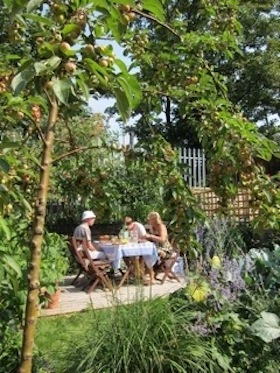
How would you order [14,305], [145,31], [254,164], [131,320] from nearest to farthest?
[254,164] < [145,31] < [14,305] < [131,320]

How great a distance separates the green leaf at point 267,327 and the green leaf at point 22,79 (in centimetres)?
194

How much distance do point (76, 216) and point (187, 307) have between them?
709 centimetres

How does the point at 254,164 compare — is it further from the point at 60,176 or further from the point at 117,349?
the point at 117,349

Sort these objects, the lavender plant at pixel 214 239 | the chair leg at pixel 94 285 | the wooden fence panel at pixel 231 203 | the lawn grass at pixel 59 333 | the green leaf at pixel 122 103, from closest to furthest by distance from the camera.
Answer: the green leaf at pixel 122 103 → the wooden fence panel at pixel 231 203 → the lawn grass at pixel 59 333 → the lavender plant at pixel 214 239 → the chair leg at pixel 94 285

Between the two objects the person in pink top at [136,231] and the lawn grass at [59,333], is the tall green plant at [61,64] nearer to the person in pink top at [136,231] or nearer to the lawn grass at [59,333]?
the lawn grass at [59,333]

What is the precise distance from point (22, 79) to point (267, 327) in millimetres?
1968

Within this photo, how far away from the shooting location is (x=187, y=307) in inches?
114

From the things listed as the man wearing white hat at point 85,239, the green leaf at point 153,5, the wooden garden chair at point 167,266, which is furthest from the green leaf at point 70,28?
the wooden garden chair at point 167,266

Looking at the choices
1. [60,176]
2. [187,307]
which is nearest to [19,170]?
[60,176]

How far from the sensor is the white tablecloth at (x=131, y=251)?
7082 millimetres

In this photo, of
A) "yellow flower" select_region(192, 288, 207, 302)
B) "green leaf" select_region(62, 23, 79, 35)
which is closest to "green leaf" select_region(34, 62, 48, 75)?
"green leaf" select_region(62, 23, 79, 35)

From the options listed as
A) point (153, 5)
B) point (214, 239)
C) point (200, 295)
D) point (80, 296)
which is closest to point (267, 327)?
point (200, 295)

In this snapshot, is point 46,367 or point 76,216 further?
point 76,216

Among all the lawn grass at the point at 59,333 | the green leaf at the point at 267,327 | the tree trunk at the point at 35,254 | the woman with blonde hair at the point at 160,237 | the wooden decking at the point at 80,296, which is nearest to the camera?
the tree trunk at the point at 35,254
